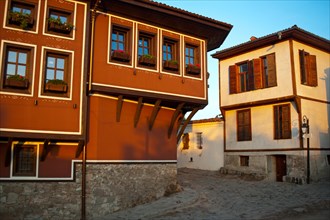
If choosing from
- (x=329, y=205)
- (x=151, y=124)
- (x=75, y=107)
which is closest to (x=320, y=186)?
(x=329, y=205)

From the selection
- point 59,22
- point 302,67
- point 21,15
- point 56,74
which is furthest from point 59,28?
point 302,67

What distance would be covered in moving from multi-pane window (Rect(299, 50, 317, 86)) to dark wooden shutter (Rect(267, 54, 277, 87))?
1438mm

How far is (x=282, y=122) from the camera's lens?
19859 millimetres

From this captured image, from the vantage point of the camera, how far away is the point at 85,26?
42.4 ft

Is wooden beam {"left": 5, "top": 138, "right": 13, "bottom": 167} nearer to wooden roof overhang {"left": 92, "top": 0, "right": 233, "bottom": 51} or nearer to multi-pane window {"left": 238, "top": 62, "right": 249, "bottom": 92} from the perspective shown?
wooden roof overhang {"left": 92, "top": 0, "right": 233, "bottom": 51}

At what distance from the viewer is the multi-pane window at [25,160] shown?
11.9 meters

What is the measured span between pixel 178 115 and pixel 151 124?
172 centimetres

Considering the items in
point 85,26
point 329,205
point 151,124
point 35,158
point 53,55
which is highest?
point 85,26

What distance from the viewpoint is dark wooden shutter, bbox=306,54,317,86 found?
65.1ft

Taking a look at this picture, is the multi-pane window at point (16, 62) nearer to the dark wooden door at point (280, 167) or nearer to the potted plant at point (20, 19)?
the potted plant at point (20, 19)

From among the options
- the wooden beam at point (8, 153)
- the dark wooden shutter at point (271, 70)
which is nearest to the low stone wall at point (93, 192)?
the wooden beam at point (8, 153)

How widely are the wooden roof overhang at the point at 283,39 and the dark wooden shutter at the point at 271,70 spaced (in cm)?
86

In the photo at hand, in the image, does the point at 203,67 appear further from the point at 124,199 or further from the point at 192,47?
the point at 124,199

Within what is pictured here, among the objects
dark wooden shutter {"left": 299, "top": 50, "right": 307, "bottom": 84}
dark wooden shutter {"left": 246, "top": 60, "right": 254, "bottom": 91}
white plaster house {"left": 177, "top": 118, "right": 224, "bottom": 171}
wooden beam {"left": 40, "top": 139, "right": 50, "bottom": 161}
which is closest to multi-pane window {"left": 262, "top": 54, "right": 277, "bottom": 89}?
dark wooden shutter {"left": 246, "top": 60, "right": 254, "bottom": 91}
